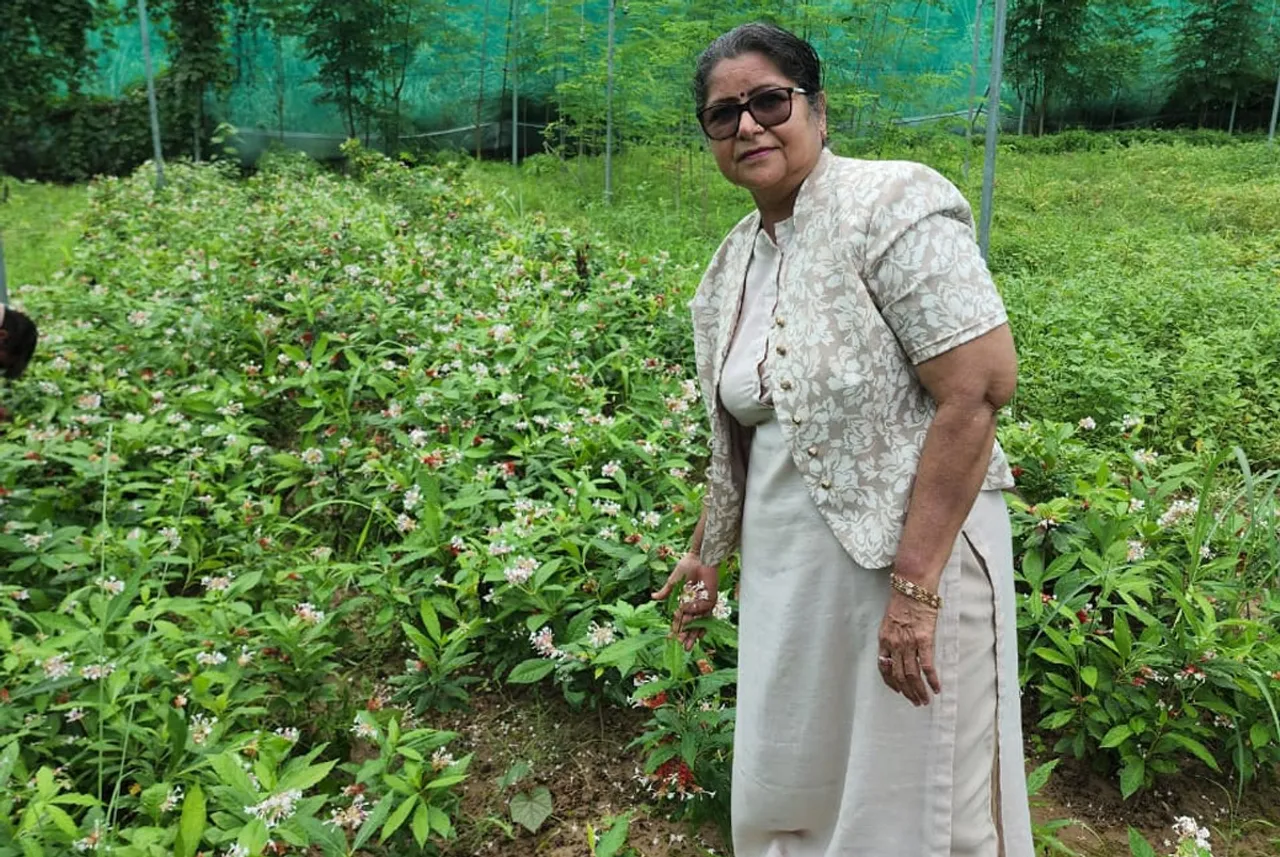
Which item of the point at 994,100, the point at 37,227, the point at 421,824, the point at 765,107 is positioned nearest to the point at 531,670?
the point at 421,824

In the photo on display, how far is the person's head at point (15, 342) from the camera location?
101 inches

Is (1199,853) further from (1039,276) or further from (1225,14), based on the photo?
(1225,14)

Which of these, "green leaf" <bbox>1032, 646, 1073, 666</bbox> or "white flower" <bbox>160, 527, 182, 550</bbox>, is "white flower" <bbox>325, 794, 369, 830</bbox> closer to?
"white flower" <bbox>160, 527, 182, 550</bbox>

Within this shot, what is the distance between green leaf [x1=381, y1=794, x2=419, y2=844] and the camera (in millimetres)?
1578

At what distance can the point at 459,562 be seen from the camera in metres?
2.24

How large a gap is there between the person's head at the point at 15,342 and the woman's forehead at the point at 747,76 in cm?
236

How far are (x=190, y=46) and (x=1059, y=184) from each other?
10373 mm

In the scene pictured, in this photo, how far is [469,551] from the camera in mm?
2240

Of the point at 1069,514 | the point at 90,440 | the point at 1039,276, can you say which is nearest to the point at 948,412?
the point at 1069,514

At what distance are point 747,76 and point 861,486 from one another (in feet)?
1.80

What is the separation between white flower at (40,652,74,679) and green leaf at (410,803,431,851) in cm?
84

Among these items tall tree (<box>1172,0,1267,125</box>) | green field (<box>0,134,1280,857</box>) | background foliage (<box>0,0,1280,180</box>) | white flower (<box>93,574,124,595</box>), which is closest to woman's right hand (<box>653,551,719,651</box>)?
green field (<box>0,134,1280,857</box>)

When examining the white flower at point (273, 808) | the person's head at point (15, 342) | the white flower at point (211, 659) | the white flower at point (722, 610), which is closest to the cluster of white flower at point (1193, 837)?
the white flower at point (722, 610)

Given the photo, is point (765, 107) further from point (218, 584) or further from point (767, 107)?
point (218, 584)
